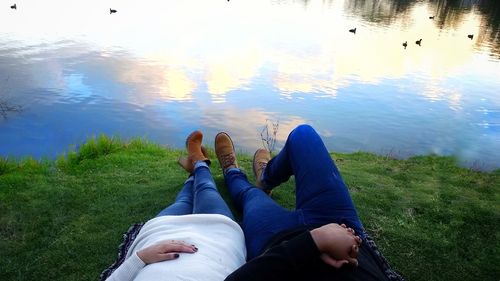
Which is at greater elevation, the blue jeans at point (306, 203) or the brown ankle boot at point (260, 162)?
the blue jeans at point (306, 203)

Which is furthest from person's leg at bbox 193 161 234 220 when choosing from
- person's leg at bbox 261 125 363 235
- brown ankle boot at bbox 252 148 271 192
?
brown ankle boot at bbox 252 148 271 192

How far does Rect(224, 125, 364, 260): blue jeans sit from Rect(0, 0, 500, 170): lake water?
294 inches

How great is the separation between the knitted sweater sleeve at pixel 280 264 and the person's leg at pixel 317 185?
0.65m

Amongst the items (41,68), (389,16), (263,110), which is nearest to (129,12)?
(41,68)

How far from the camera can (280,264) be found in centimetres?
226

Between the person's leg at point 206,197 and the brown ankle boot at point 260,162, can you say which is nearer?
the person's leg at point 206,197

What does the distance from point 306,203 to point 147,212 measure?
2356 millimetres

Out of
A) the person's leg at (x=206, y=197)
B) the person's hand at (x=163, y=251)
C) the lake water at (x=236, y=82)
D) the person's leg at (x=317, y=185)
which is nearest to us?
the person's hand at (x=163, y=251)

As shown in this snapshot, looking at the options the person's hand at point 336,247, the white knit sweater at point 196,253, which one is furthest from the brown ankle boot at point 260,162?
the person's hand at point 336,247

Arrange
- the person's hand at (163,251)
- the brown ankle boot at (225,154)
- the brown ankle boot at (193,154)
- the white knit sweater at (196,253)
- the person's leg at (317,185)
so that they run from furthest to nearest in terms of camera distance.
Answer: the brown ankle boot at (225,154) → the brown ankle boot at (193,154) → the person's leg at (317,185) → the person's hand at (163,251) → the white knit sweater at (196,253)

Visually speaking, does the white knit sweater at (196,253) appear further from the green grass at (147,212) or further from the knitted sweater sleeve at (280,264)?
the green grass at (147,212)

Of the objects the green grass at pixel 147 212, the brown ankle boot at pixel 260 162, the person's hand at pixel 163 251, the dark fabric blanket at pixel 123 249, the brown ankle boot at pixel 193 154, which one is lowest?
the green grass at pixel 147 212

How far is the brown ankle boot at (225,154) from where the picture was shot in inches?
210

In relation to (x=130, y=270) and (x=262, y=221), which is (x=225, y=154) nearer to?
(x=262, y=221)
